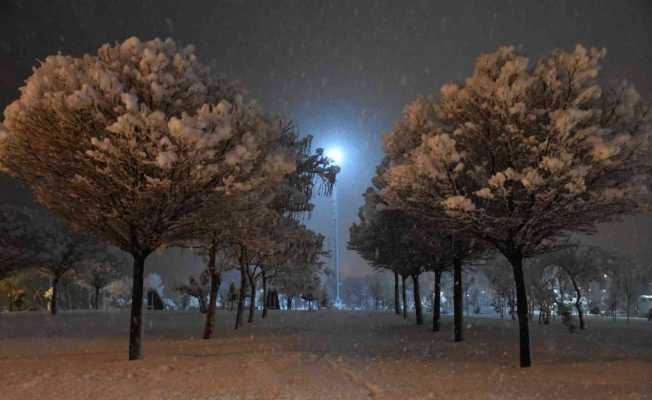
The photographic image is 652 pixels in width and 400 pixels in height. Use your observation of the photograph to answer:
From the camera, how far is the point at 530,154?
38.9ft

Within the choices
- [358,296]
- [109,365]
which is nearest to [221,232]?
[109,365]

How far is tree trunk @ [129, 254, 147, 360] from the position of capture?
13492mm

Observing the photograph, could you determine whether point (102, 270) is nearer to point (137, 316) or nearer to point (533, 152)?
point (137, 316)

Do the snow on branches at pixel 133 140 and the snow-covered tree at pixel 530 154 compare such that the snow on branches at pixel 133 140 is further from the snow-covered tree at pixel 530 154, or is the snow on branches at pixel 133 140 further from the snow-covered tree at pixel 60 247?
the snow-covered tree at pixel 60 247

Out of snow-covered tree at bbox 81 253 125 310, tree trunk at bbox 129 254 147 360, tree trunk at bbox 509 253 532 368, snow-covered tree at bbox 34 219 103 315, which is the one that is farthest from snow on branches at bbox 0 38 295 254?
snow-covered tree at bbox 81 253 125 310

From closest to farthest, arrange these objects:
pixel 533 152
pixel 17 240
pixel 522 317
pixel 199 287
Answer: pixel 533 152 < pixel 522 317 < pixel 17 240 < pixel 199 287

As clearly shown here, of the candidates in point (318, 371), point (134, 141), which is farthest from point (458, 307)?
point (134, 141)

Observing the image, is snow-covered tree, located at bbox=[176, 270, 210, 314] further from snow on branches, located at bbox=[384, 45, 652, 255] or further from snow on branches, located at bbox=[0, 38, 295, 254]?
snow on branches, located at bbox=[384, 45, 652, 255]

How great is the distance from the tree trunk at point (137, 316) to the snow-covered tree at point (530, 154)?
7845 millimetres

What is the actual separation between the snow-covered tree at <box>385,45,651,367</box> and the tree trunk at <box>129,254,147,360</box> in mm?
7845

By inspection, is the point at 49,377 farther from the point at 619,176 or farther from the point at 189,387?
the point at 619,176

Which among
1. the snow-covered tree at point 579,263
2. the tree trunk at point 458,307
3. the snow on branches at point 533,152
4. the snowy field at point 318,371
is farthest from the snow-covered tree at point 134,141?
the snow-covered tree at point 579,263

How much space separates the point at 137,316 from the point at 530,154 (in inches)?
466

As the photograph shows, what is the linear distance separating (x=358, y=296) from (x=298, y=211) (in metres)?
105
